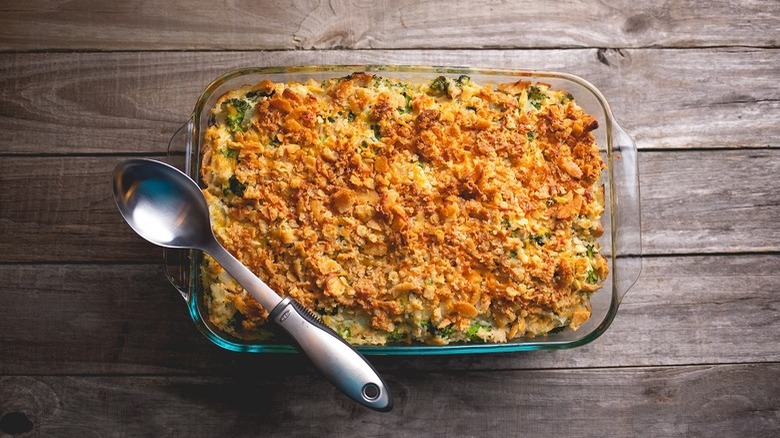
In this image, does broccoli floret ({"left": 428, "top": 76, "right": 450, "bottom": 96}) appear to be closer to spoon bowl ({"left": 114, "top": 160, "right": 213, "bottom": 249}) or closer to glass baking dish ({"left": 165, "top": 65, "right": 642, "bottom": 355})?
glass baking dish ({"left": 165, "top": 65, "right": 642, "bottom": 355})

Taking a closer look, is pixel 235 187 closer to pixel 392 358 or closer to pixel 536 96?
pixel 392 358

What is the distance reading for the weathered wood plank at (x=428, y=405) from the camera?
1.97m

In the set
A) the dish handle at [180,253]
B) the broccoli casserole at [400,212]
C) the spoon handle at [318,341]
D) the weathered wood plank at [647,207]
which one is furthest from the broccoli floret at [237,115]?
the weathered wood plank at [647,207]

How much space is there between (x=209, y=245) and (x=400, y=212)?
472 millimetres

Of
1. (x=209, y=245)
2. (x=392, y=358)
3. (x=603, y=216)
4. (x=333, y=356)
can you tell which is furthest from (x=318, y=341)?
(x=603, y=216)

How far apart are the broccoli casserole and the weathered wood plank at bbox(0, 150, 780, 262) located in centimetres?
44

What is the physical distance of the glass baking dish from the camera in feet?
5.58

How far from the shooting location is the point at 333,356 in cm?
156

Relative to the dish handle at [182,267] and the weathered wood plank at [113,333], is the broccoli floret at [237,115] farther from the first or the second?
the weathered wood plank at [113,333]

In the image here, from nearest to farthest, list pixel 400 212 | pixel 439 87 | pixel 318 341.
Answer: pixel 318 341, pixel 400 212, pixel 439 87

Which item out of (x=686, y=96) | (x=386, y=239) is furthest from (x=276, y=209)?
(x=686, y=96)

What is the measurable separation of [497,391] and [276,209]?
896mm

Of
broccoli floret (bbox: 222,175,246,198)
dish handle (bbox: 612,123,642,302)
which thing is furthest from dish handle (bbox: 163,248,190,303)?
dish handle (bbox: 612,123,642,302)

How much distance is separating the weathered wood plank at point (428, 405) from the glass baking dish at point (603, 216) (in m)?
0.31
